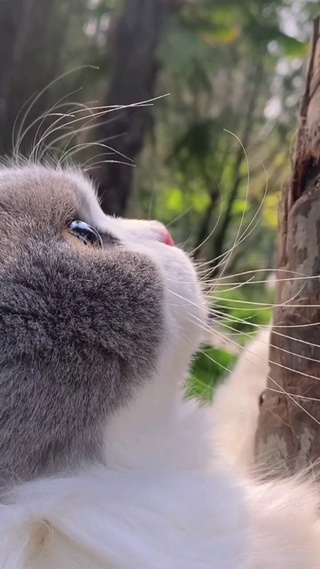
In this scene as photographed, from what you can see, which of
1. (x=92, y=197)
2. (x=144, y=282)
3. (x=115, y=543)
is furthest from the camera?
(x=92, y=197)

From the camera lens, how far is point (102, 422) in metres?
0.51

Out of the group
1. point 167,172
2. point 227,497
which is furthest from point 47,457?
point 167,172

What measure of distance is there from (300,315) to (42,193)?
0.27m

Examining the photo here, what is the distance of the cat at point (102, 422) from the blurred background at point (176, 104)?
136 millimetres

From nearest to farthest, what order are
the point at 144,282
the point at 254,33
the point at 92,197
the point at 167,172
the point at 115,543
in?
the point at 115,543, the point at 144,282, the point at 92,197, the point at 254,33, the point at 167,172

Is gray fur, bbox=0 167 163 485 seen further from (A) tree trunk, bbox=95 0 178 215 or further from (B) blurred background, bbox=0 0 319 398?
(A) tree trunk, bbox=95 0 178 215

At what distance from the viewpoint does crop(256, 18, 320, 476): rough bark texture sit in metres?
0.57

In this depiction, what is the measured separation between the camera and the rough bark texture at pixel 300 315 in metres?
0.57

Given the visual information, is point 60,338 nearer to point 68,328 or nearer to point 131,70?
point 68,328

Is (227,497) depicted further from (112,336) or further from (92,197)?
(92,197)

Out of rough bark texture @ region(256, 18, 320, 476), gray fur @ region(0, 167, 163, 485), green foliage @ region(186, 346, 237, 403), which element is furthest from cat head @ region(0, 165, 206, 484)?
green foliage @ region(186, 346, 237, 403)

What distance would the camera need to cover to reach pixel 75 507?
0.46 metres

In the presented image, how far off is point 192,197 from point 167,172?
207 millimetres

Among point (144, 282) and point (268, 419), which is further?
point (268, 419)
